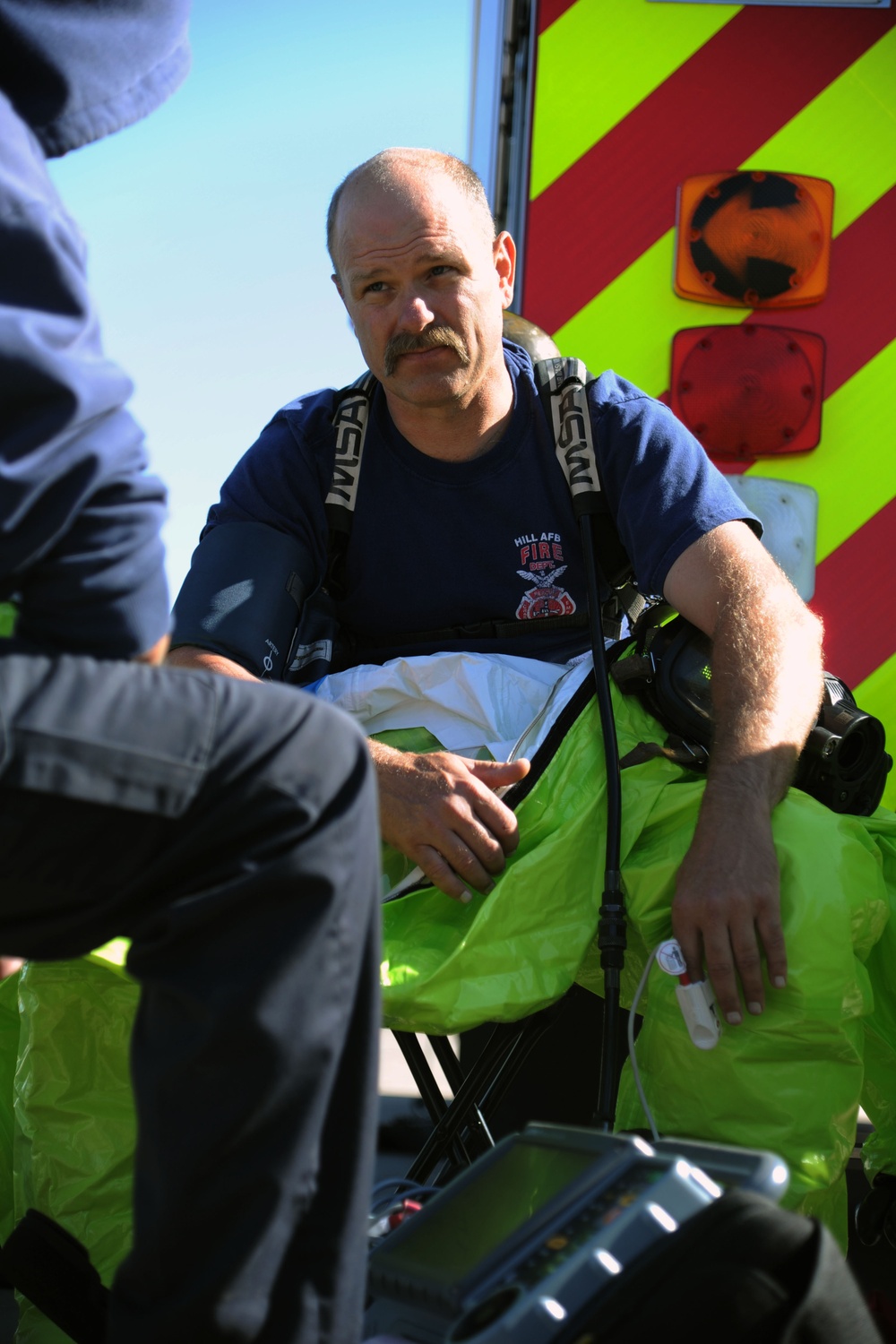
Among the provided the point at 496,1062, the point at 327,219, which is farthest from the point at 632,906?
the point at 327,219

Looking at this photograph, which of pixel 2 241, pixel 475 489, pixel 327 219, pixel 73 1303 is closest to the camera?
pixel 2 241

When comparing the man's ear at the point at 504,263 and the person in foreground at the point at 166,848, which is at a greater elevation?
the man's ear at the point at 504,263

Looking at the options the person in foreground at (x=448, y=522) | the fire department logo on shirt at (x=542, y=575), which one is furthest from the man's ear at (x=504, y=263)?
the fire department logo on shirt at (x=542, y=575)

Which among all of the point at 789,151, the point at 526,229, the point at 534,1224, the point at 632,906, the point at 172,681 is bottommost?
the point at 632,906

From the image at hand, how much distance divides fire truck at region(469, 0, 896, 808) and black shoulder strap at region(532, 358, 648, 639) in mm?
366

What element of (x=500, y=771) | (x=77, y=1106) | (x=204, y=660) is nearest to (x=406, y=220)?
(x=204, y=660)

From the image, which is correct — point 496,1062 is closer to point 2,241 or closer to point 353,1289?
point 353,1289

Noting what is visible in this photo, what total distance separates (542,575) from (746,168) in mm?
951

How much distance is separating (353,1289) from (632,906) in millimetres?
827

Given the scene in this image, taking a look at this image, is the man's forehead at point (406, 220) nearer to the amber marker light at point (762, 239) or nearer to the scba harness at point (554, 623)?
the scba harness at point (554, 623)

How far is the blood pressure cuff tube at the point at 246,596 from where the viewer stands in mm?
1918

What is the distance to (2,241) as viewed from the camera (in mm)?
838

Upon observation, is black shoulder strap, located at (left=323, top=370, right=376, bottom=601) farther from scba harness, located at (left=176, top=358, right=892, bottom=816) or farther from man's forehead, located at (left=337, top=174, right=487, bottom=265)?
man's forehead, located at (left=337, top=174, right=487, bottom=265)

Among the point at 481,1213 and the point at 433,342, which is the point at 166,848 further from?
the point at 433,342
